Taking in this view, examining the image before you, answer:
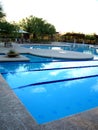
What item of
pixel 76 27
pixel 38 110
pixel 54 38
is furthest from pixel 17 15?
pixel 38 110

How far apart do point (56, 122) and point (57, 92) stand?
3981 millimetres

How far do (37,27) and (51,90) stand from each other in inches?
1092

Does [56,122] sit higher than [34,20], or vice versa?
[34,20]

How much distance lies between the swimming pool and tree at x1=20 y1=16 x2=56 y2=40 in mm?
23183

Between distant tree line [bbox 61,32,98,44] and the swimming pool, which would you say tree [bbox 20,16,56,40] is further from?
the swimming pool

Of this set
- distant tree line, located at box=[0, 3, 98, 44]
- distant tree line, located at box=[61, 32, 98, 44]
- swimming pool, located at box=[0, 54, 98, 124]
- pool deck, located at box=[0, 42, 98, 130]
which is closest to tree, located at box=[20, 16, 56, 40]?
distant tree line, located at box=[0, 3, 98, 44]

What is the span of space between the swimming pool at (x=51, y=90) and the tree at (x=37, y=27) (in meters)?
23.2

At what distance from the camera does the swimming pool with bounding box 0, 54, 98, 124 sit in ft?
20.2

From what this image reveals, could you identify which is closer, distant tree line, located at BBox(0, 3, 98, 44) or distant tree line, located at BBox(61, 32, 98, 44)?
distant tree line, located at BBox(0, 3, 98, 44)

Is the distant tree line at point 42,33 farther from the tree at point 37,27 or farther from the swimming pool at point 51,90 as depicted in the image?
the swimming pool at point 51,90

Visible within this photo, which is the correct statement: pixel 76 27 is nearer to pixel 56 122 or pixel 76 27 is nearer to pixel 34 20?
pixel 34 20

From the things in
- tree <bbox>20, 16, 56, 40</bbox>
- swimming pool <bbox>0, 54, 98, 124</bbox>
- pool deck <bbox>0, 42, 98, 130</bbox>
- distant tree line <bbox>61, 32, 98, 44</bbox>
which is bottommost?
swimming pool <bbox>0, 54, 98, 124</bbox>

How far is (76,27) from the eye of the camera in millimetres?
48156

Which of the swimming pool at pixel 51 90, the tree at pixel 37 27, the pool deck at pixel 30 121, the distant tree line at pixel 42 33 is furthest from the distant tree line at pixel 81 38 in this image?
the pool deck at pixel 30 121
